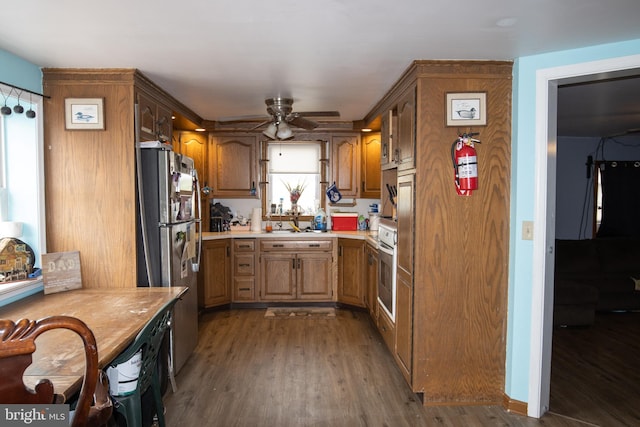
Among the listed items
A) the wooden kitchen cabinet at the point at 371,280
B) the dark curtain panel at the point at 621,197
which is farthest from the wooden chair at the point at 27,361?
the dark curtain panel at the point at 621,197

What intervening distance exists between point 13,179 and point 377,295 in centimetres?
298

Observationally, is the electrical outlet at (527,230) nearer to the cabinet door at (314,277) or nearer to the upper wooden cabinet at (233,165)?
the cabinet door at (314,277)

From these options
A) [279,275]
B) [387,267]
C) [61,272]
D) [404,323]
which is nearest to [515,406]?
[404,323]

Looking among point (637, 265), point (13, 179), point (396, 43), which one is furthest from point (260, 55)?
point (637, 265)

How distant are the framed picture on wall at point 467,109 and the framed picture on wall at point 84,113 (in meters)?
2.28

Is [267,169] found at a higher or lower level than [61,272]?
higher

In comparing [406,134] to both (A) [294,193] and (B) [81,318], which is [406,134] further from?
(A) [294,193]

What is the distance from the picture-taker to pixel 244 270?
15.8 feet

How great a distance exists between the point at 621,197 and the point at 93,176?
6499mm

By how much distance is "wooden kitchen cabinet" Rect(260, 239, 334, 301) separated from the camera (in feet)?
15.8

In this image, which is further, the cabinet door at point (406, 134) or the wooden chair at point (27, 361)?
the cabinet door at point (406, 134)

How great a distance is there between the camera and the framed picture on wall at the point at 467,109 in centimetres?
264

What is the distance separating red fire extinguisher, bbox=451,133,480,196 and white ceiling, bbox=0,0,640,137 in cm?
51

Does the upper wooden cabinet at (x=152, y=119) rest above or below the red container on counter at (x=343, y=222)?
above
